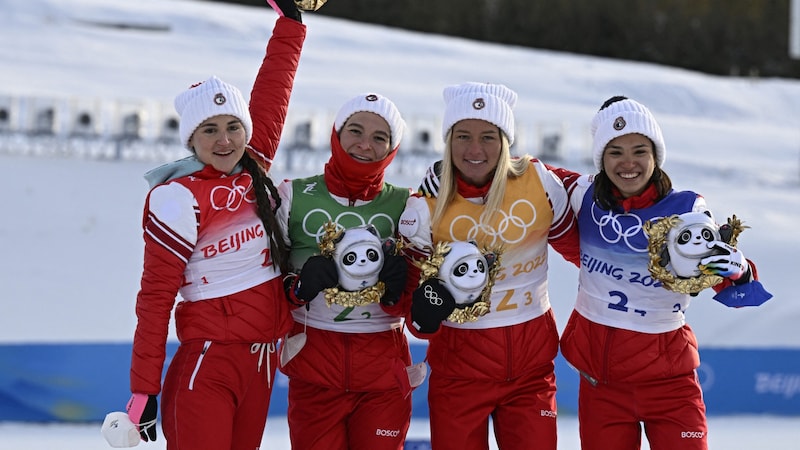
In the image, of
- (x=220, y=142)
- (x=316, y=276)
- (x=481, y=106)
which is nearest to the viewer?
(x=316, y=276)

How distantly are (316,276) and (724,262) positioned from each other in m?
1.32

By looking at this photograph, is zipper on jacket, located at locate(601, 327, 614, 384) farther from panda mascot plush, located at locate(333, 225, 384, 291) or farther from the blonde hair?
panda mascot plush, located at locate(333, 225, 384, 291)

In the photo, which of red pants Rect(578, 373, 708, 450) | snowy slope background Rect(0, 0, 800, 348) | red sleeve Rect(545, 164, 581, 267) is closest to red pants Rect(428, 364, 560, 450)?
red pants Rect(578, 373, 708, 450)

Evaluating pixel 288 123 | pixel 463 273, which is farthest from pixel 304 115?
pixel 463 273

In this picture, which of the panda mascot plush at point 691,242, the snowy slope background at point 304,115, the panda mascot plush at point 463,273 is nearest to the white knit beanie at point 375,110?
the panda mascot plush at point 463,273

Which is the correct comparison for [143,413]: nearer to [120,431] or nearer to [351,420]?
[120,431]

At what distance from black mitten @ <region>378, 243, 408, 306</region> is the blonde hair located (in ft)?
0.67

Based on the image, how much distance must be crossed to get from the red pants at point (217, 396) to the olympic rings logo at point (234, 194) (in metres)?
0.47

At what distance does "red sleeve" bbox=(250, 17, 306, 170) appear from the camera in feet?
12.8

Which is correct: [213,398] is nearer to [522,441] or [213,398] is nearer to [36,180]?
[522,441]

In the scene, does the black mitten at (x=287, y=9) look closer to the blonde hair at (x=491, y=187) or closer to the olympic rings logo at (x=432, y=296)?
the blonde hair at (x=491, y=187)

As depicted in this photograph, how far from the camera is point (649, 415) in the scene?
11.4ft

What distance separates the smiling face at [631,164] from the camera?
11.5 ft

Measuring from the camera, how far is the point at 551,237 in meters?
3.70
